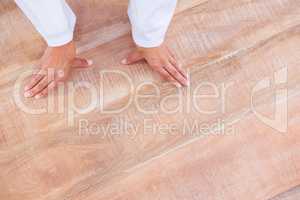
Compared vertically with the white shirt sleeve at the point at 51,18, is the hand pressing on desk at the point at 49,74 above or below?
below

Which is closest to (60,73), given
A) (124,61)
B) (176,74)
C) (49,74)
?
(49,74)

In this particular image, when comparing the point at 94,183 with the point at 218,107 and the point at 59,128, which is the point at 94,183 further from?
the point at 218,107

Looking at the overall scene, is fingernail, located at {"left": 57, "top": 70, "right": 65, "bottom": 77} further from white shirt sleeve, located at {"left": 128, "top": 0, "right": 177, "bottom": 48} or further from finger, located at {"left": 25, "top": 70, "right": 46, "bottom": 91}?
white shirt sleeve, located at {"left": 128, "top": 0, "right": 177, "bottom": 48}

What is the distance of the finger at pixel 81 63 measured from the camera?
1.02m

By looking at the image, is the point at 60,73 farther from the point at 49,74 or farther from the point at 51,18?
the point at 51,18

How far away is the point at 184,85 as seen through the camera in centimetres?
103

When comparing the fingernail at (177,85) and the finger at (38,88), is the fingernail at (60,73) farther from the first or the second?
the fingernail at (177,85)

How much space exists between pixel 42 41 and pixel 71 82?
133 mm

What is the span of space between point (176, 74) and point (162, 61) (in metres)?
0.05

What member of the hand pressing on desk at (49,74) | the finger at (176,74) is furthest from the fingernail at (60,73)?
the finger at (176,74)

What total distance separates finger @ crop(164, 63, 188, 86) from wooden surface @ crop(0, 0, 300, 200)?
25mm

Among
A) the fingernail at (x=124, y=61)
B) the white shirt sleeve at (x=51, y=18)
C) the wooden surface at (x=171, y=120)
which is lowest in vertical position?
the wooden surface at (x=171, y=120)

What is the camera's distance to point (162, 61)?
3.28 feet

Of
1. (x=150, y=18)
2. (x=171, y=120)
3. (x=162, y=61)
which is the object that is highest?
(x=150, y=18)
